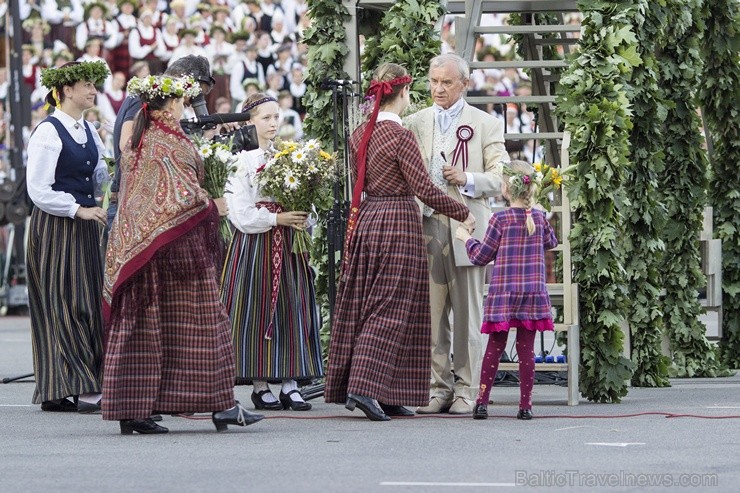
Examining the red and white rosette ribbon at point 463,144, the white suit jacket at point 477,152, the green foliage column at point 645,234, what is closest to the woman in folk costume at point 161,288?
the white suit jacket at point 477,152

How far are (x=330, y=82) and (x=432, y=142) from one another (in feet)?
2.68

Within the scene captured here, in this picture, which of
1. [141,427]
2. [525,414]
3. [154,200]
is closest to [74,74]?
[154,200]

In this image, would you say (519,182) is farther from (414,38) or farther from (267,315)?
(414,38)

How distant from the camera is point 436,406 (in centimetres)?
1071

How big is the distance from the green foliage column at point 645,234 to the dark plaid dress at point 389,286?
2.43m

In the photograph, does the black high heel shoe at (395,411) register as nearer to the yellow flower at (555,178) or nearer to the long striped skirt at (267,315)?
the long striped skirt at (267,315)

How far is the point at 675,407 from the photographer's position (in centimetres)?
1080

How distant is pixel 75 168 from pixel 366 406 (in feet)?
8.69

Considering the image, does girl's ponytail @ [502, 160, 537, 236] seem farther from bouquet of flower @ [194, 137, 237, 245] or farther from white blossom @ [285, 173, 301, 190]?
bouquet of flower @ [194, 137, 237, 245]

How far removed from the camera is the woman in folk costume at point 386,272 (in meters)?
10.1

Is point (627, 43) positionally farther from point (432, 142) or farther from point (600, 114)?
point (432, 142)

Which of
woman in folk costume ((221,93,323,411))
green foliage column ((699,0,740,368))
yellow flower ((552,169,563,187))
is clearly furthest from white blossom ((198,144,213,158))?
green foliage column ((699,0,740,368))

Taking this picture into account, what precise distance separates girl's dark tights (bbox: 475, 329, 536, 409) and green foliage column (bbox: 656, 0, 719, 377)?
3654 millimetres

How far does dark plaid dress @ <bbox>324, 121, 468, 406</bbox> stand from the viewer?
10.1 metres
